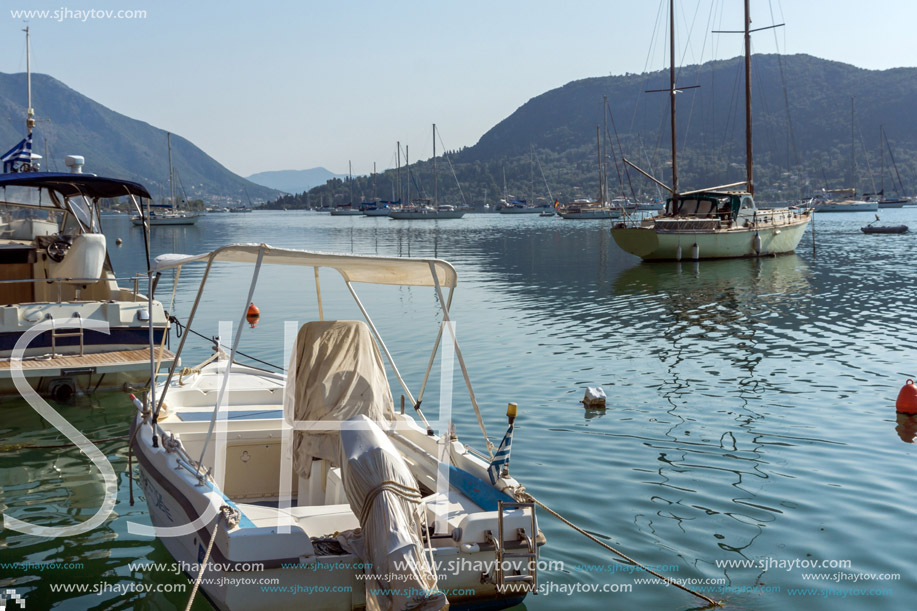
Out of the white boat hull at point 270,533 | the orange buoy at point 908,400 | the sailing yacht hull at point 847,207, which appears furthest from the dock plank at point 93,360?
the sailing yacht hull at point 847,207

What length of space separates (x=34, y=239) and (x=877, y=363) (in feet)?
58.6

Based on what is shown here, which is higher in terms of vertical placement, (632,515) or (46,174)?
(46,174)

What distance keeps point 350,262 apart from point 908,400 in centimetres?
1013

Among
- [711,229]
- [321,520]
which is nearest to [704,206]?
[711,229]

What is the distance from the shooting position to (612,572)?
26.6 ft

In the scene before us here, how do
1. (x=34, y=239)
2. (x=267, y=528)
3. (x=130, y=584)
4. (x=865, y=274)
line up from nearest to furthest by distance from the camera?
(x=267, y=528), (x=130, y=584), (x=34, y=239), (x=865, y=274)

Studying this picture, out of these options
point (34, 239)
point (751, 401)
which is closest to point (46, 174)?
point (34, 239)

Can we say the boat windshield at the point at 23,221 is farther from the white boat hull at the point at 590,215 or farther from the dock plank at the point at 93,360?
the white boat hull at the point at 590,215

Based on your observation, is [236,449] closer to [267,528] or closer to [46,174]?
[267,528]

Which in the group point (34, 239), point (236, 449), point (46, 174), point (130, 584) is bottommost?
point (130, 584)

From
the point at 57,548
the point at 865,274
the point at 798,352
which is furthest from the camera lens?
the point at 865,274

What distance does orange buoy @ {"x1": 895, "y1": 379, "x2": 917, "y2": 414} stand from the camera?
13422mm

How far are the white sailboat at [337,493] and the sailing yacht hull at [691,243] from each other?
34.4 m

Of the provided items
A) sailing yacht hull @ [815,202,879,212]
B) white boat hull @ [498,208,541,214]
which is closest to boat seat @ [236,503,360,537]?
sailing yacht hull @ [815,202,879,212]
